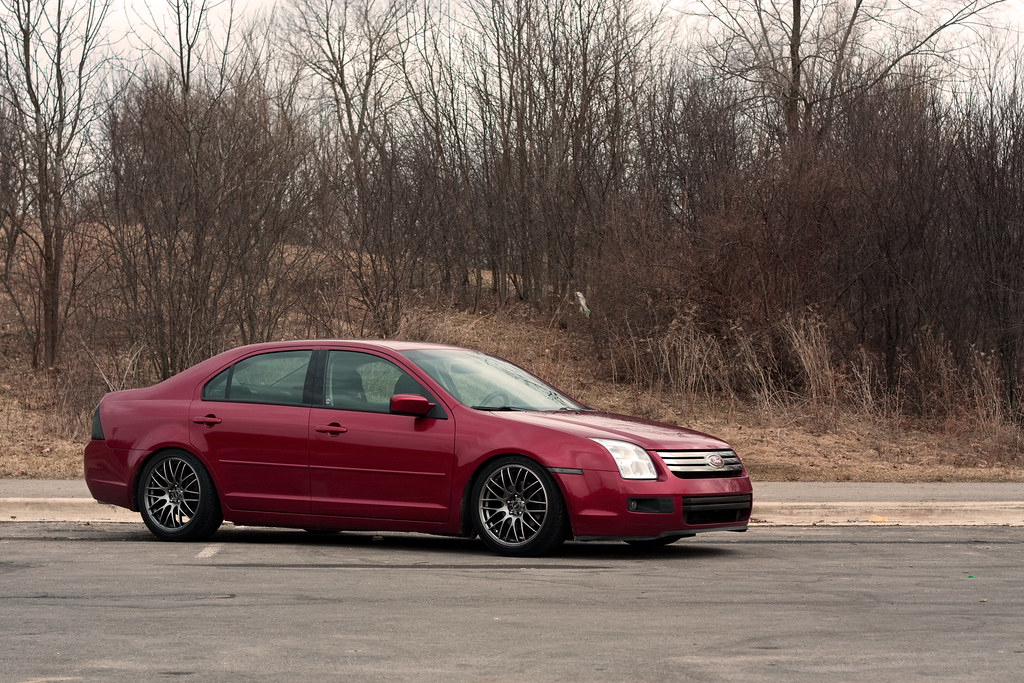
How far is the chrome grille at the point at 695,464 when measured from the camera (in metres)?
9.16

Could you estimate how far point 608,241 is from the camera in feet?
84.8

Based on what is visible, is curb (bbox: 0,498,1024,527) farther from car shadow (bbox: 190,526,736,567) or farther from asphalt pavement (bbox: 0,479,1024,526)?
car shadow (bbox: 190,526,736,567)

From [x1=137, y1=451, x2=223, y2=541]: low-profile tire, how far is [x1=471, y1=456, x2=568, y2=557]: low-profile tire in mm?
2231

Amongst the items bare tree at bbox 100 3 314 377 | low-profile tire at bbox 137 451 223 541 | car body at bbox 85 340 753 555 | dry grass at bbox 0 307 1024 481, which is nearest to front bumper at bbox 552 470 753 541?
car body at bbox 85 340 753 555

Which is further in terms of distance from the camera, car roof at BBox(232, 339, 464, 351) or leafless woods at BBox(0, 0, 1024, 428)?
leafless woods at BBox(0, 0, 1024, 428)

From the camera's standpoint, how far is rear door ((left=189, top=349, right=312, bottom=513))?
390 inches

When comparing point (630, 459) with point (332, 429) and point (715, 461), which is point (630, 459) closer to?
point (715, 461)

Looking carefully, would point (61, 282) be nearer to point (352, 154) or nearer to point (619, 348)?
point (352, 154)

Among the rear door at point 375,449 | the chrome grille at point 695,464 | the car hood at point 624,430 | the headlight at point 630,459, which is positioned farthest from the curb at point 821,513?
the headlight at point 630,459

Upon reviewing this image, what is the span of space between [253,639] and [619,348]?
18841 mm

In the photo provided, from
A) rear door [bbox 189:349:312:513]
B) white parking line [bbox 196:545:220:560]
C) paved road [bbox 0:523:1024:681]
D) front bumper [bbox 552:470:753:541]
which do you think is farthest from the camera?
rear door [bbox 189:349:312:513]

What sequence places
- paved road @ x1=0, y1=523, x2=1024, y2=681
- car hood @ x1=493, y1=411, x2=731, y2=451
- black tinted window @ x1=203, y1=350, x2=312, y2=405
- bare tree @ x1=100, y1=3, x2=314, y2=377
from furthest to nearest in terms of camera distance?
1. bare tree @ x1=100, y1=3, x2=314, y2=377
2. black tinted window @ x1=203, y1=350, x2=312, y2=405
3. car hood @ x1=493, y1=411, x2=731, y2=451
4. paved road @ x1=0, y1=523, x2=1024, y2=681

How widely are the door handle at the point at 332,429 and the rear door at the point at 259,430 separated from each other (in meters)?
0.14

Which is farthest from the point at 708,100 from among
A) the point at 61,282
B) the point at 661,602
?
the point at 661,602
